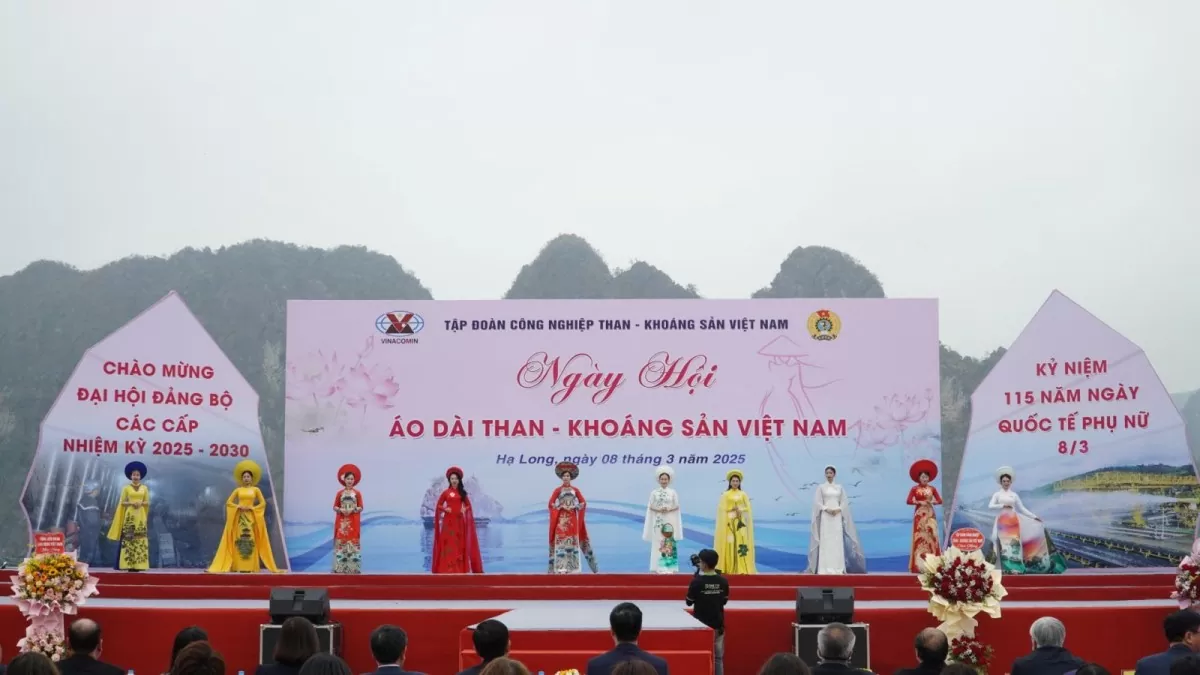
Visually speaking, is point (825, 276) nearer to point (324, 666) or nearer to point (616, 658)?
point (616, 658)

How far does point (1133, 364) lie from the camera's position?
12.8m

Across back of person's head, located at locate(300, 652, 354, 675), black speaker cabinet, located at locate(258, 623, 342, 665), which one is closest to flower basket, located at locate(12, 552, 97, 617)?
black speaker cabinet, located at locate(258, 623, 342, 665)

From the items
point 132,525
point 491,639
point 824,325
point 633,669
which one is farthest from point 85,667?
point 824,325

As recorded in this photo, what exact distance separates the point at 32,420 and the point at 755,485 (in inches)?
701

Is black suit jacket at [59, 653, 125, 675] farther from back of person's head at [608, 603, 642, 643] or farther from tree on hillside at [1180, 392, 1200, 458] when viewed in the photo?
tree on hillside at [1180, 392, 1200, 458]

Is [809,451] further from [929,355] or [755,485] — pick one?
[929,355]

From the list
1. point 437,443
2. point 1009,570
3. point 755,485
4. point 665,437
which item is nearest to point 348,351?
point 437,443

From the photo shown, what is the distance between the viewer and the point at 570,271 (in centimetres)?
2380

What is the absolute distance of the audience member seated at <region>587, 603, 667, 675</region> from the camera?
16.4 feet

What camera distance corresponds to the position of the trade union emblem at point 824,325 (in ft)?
42.7

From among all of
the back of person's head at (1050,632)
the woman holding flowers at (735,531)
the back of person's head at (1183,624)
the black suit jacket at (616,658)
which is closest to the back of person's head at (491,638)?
the black suit jacket at (616,658)

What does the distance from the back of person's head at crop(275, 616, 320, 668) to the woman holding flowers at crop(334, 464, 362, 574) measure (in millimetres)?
6510

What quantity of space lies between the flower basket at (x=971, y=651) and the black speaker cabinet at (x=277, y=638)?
3761 mm

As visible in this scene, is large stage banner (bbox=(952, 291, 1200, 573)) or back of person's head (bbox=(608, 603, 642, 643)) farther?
large stage banner (bbox=(952, 291, 1200, 573))
